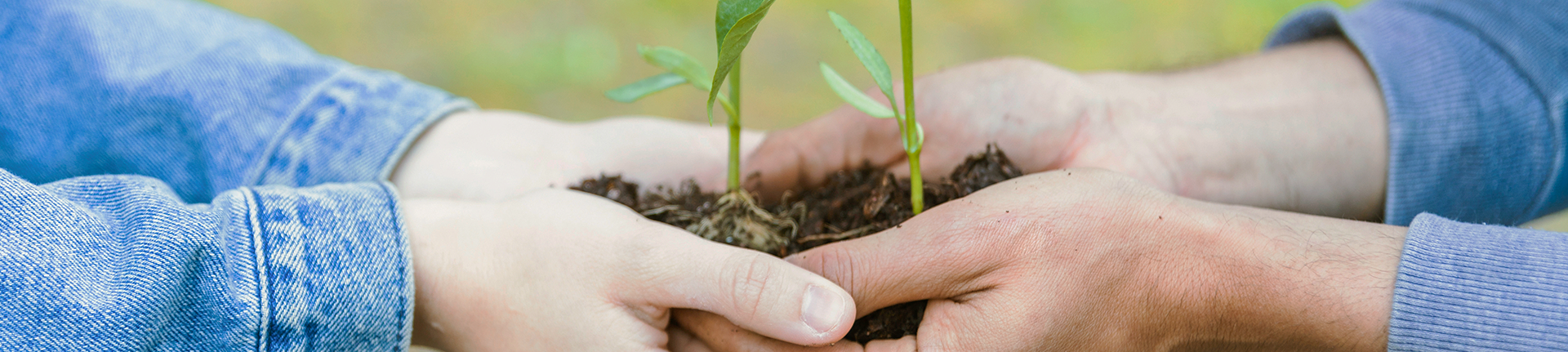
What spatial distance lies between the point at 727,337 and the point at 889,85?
0.29m

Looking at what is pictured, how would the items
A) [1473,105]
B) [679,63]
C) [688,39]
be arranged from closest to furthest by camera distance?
[679,63]
[1473,105]
[688,39]

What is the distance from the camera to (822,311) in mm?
708

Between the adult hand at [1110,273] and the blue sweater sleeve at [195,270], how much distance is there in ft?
1.14

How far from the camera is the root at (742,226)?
2.93 feet

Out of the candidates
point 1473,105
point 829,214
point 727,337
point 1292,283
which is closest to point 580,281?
point 727,337

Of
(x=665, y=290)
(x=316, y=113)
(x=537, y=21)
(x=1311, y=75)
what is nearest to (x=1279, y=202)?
(x=1311, y=75)

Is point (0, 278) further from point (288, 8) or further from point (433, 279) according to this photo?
point (288, 8)

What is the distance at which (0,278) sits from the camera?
639 mm

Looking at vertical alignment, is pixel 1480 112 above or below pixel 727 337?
above

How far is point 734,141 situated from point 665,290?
21cm

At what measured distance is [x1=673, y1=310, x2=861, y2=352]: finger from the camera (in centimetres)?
78

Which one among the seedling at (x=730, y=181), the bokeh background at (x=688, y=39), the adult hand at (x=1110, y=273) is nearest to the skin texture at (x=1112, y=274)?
the adult hand at (x=1110, y=273)

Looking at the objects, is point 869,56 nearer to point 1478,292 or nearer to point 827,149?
point 827,149

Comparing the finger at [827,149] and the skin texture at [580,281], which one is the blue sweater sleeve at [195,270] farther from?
the finger at [827,149]
